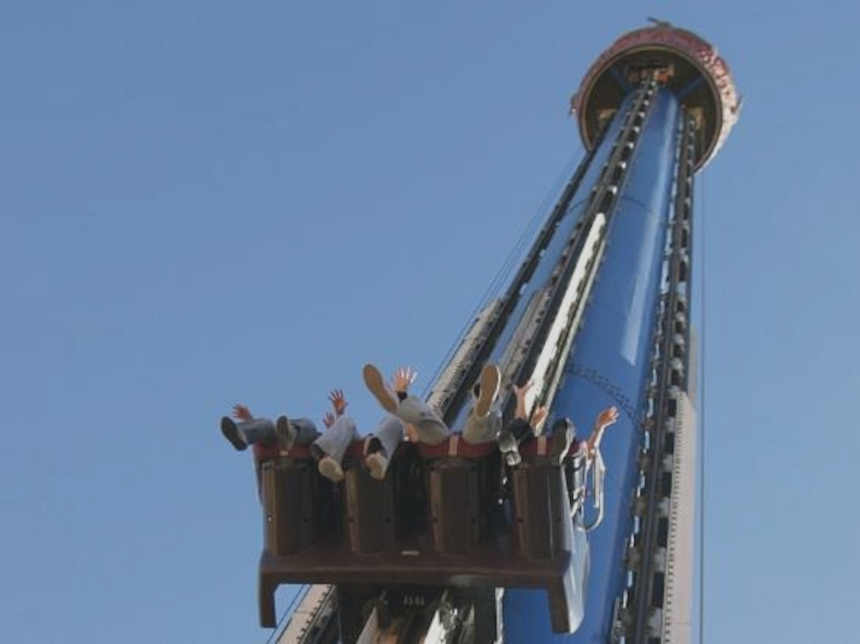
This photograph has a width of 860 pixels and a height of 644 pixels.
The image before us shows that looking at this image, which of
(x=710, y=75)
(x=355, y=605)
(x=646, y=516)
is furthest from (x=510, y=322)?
(x=710, y=75)

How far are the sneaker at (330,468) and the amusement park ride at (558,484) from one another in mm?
178

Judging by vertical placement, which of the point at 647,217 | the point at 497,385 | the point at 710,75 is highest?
the point at 710,75

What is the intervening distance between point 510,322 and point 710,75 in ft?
62.5

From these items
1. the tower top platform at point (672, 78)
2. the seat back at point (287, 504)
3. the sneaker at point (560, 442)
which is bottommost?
the seat back at point (287, 504)

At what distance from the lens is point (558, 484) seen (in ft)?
25.0

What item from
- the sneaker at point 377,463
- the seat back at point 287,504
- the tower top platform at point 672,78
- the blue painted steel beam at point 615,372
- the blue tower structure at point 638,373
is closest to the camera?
the sneaker at point 377,463

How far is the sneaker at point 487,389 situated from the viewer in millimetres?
7574

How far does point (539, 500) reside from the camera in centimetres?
766

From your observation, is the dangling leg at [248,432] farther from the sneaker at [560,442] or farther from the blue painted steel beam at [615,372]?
the blue painted steel beam at [615,372]

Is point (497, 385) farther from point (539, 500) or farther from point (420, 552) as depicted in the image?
point (420, 552)

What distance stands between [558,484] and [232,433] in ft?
6.49

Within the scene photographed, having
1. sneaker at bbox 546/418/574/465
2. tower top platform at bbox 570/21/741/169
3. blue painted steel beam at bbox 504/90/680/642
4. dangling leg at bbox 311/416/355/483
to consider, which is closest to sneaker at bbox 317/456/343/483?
dangling leg at bbox 311/416/355/483

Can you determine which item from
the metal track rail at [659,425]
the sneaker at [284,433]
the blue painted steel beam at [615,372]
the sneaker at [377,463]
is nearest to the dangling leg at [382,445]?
the sneaker at [377,463]

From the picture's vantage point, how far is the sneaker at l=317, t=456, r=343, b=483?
25.1 feet
